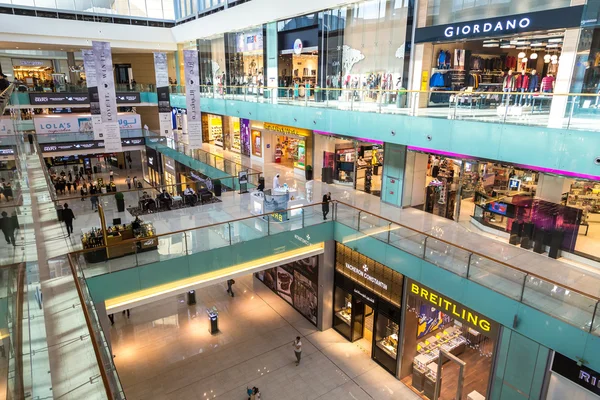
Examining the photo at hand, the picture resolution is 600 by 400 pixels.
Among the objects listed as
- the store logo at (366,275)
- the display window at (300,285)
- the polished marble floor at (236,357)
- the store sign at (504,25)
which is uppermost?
the store sign at (504,25)

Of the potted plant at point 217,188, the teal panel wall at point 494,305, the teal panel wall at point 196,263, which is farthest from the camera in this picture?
the potted plant at point 217,188

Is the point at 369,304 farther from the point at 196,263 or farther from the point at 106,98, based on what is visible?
the point at 106,98

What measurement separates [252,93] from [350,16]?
6434mm

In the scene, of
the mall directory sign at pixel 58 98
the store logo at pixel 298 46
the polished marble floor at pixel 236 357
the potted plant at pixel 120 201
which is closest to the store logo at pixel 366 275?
the polished marble floor at pixel 236 357

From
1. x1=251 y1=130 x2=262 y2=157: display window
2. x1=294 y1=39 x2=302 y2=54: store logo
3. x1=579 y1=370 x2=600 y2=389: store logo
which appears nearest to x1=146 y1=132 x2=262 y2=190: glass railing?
x1=251 y1=130 x2=262 y2=157: display window

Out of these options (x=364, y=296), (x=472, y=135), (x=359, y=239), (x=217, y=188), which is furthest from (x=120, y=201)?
(x=472, y=135)

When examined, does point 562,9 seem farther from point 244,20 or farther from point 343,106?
point 244,20

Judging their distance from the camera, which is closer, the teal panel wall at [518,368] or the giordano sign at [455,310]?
the teal panel wall at [518,368]

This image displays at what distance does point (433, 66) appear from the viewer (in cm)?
1470

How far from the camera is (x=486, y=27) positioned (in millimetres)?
12234

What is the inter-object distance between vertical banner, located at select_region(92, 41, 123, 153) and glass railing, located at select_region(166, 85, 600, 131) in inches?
325

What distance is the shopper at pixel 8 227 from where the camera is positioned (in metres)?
Result: 5.18

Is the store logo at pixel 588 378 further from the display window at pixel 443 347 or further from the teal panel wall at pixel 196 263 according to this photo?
the teal panel wall at pixel 196 263

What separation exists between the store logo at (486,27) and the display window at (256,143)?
13.1 metres
